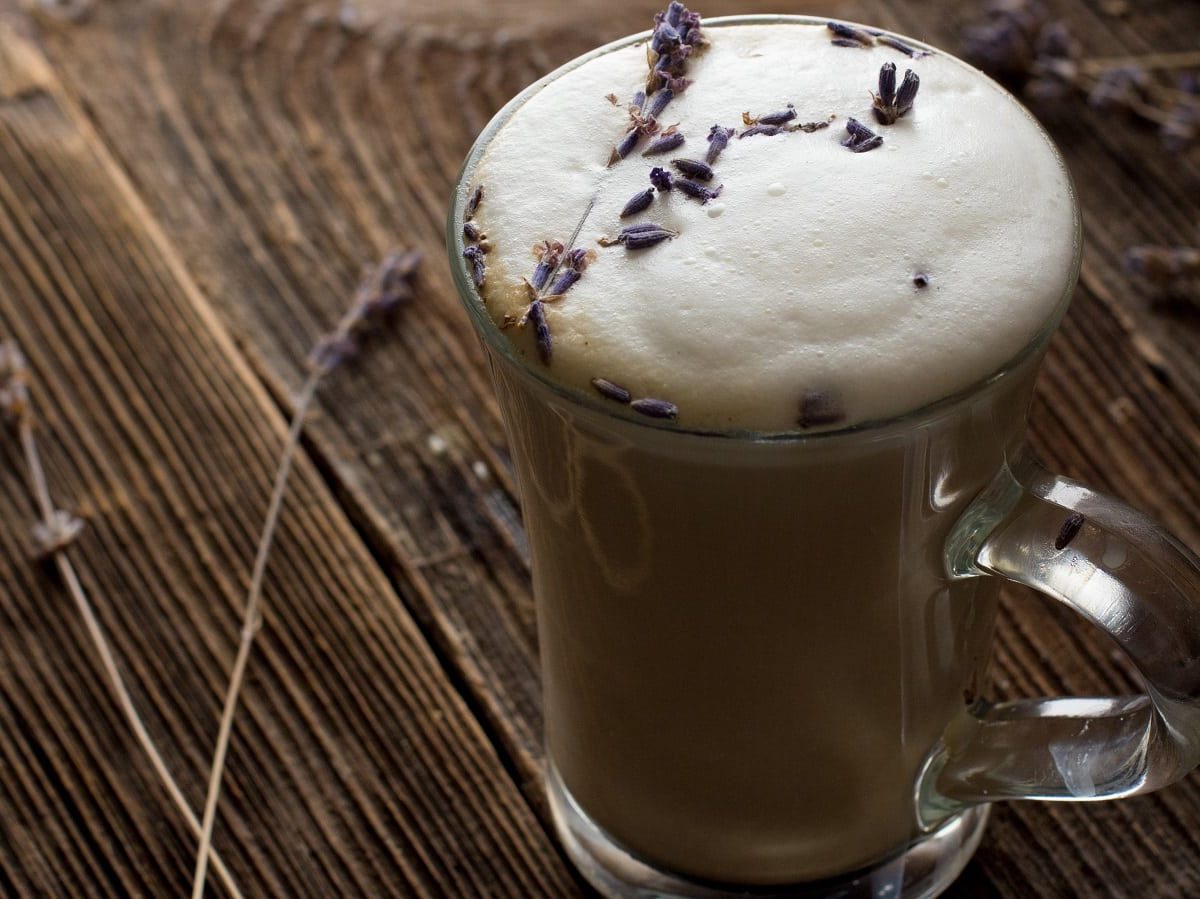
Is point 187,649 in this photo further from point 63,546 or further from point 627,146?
point 627,146

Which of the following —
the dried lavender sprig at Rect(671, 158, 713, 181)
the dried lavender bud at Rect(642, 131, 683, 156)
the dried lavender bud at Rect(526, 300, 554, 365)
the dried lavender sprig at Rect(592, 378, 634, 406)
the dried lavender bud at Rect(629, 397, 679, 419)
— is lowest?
the dried lavender bud at Rect(629, 397, 679, 419)

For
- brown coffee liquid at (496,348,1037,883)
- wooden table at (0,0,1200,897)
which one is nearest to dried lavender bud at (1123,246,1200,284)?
wooden table at (0,0,1200,897)

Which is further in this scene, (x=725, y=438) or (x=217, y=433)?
(x=217, y=433)

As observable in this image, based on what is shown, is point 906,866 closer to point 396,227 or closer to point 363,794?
point 363,794

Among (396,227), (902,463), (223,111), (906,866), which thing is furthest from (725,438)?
(223,111)

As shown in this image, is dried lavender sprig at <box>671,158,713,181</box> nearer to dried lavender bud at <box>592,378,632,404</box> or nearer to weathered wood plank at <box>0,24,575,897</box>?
dried lavender bud at <box>592,378,632,404</box>

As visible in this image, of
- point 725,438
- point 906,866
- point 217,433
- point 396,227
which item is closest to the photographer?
point 725,438
